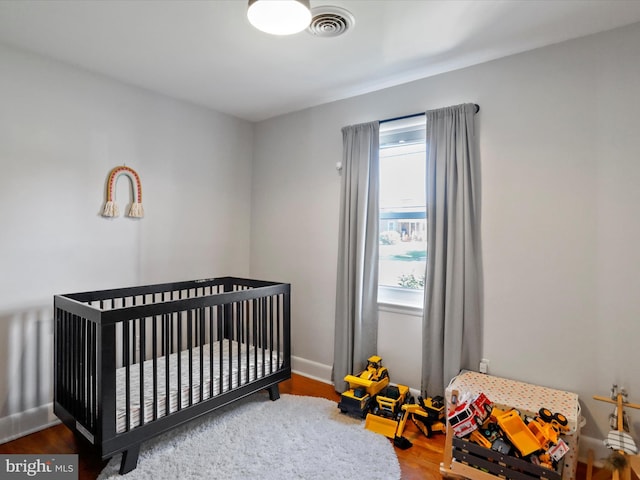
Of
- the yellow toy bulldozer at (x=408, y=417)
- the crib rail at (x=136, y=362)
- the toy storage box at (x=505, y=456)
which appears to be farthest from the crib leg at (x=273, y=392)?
the toy storage box at (x=505, y=456)

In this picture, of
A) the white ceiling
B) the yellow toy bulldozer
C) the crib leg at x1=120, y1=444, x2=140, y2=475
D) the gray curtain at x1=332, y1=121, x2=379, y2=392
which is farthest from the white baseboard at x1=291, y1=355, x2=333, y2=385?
the white ceiling

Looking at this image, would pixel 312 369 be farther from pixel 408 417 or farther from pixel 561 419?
pixel 561 419

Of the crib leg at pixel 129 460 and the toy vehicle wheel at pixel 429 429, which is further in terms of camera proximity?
the toy vehicle wheel at pixel 429 429

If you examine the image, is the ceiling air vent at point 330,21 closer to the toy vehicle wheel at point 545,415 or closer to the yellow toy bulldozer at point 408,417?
the toy vehicle wheel at point 545,415

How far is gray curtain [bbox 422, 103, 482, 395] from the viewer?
2.41 metres

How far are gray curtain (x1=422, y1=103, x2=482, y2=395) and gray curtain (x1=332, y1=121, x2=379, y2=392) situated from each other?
1.46ft

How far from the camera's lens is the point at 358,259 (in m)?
2.89

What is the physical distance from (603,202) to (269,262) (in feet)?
8.73

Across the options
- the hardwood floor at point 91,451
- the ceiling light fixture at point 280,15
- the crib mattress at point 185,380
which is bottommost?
the hardwood floor at point 91,451

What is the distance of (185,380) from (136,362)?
0.68 meters

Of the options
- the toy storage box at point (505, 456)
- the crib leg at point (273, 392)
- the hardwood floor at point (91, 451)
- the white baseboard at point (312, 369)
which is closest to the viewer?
the toy storage box at point (505, 456)

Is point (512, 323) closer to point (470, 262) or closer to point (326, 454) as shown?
point (470, 262)

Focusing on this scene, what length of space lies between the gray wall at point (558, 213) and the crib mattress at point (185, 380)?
3.48 feet

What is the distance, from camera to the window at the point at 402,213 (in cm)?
281
